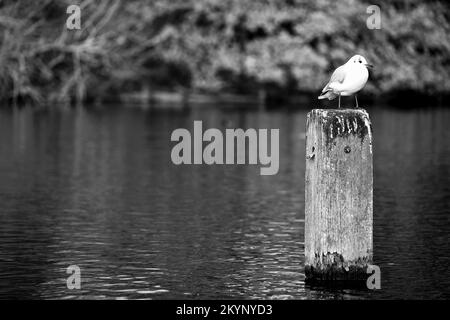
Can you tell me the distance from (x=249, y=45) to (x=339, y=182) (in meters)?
57.7

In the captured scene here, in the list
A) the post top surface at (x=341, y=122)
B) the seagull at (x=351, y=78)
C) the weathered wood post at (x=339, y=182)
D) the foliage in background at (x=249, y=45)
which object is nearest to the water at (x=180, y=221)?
the weathered wood post at (x=339, y=182)

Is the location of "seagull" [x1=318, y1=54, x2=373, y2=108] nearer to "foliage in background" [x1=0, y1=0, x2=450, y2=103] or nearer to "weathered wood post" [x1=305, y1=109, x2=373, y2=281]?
"weathered wood post" [x1=305, y1=109, x2=373, y2=281]

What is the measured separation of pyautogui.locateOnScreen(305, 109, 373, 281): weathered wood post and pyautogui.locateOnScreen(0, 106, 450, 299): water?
2.28 ft

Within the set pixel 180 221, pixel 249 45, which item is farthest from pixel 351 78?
pixel 249 45

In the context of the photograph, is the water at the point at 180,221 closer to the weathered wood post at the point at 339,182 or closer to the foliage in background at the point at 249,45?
the weathered wood post at the point at 339,182

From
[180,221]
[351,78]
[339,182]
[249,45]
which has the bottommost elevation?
[180,221]

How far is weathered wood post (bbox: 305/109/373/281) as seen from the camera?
1575 centimetres

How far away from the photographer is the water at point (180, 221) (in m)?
16.7

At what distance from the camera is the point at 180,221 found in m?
22.8

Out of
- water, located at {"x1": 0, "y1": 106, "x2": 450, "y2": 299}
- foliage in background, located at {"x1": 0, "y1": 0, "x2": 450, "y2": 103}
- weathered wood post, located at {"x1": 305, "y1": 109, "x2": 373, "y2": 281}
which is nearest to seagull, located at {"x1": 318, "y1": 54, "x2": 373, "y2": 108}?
weathered wood post, located at {"x1": 305, "y1": 109, "x2": 373, "y2": 281}

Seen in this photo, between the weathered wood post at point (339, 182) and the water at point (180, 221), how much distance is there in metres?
0.69

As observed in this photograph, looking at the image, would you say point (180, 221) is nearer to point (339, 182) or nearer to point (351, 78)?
point (351, 78)

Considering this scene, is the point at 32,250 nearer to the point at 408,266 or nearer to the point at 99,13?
the point at 408,266

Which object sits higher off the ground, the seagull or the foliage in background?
the foliage in background
